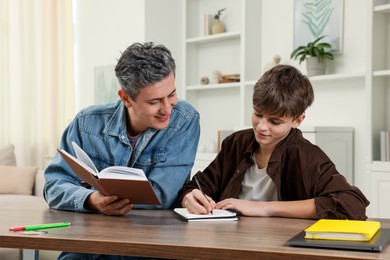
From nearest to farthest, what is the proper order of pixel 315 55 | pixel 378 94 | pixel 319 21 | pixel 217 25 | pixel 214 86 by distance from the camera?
pixel 378 94 < pixel 315 55 < pixel 319 21 < pixel 214 86 < pixel 217 25

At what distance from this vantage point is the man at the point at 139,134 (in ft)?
6.24

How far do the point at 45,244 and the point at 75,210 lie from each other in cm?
44

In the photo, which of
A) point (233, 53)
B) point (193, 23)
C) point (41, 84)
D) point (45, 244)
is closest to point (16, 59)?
point (41, 84)

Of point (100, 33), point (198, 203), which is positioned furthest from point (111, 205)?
point (100, 33)

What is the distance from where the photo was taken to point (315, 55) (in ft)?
14.7

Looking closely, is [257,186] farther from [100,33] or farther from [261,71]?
[100,33]

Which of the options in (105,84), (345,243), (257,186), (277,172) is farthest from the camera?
(105,84)

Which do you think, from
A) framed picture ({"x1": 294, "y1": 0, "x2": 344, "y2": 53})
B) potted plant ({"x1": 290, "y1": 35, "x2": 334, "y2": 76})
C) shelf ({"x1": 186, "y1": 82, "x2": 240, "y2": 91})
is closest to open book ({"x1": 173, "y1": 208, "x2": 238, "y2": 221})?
potted plant ({"x1": 290, "y1": 35, "x2": 334, "y2": 76})

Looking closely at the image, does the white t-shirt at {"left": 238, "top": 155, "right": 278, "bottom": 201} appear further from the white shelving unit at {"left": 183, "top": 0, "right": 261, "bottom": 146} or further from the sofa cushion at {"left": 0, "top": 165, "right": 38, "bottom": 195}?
the sofa cushion at {"left": 0, "top": 165, "right": 38, "bottom": 195}

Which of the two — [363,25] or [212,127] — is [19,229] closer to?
[363,25]

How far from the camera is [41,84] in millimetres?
6164

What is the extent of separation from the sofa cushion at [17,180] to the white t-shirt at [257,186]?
317 cm

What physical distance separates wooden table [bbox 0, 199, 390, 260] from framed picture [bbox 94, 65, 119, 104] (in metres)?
4.26

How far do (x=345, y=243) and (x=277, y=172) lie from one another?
0.62 metres
